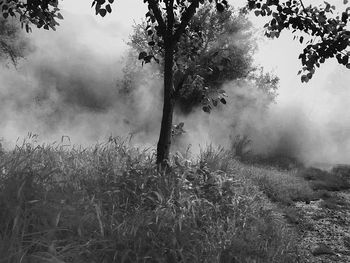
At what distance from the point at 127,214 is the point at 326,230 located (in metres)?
3.50

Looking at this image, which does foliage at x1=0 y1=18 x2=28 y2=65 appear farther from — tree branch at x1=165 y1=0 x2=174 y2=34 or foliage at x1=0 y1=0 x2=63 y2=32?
tree branch at x1=165 y1=0 x2=174 y2=34

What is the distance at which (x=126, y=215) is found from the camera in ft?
14.7

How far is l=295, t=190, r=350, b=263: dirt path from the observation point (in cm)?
554

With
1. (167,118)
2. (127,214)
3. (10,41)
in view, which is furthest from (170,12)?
(10,41)

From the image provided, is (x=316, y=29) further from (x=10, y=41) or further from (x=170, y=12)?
(x=10, y=41)

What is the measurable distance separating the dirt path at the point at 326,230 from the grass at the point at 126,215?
0.29m

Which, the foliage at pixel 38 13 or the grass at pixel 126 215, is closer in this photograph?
the grass at pixel 126 215

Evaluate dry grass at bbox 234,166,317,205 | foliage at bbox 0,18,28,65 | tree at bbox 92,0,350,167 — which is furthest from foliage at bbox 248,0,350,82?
foliage at bbox 0,18,28,65

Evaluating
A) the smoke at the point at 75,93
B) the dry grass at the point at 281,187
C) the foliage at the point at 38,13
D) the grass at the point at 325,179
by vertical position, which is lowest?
the dry grass at the point at 281,187

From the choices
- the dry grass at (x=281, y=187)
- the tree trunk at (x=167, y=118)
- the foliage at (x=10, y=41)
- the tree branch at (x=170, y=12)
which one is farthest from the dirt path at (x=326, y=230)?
the foliage at (x=10, y=41)

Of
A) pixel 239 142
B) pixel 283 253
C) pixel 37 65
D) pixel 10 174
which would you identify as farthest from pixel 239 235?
pixel 37 65

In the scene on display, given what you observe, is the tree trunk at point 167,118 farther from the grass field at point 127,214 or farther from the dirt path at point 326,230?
the dirt path at point 326,230

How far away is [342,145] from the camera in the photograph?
13656mm

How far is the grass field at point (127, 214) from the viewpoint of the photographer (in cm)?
346
